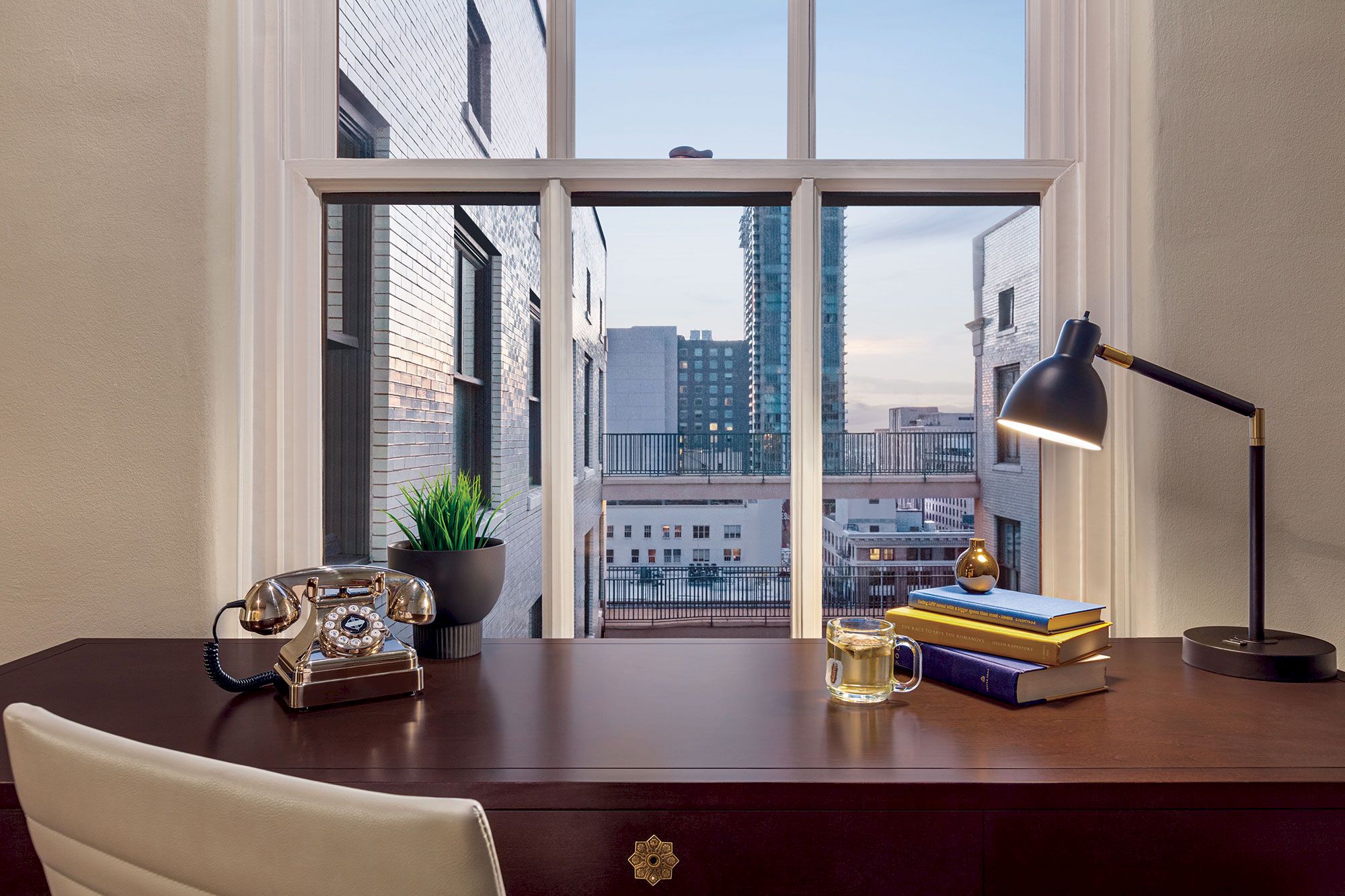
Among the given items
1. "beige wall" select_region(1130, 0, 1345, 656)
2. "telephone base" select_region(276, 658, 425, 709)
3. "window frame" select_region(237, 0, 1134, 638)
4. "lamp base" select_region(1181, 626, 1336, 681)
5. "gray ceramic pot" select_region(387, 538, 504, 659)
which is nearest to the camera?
"telephone base" select_region(276, 658, 425, 709)

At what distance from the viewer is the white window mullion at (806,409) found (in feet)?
5.62

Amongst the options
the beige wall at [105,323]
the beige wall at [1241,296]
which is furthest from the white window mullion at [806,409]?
the beige wall at [105,323]

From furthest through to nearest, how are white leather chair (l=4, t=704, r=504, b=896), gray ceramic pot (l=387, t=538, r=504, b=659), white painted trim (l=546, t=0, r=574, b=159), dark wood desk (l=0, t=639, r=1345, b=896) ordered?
white painted trim (l=546, t=0, r=574, b=159) → gray ceramic pot (l=387, t=538, r=504, b=659) → dark wood desk (l=0, t=639, r=1345, b=896) → white leather chair (l=4, t=704, r=504, b=896)

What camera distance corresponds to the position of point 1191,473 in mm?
1553

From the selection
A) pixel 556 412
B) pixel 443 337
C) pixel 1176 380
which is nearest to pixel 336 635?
pixel 556 412

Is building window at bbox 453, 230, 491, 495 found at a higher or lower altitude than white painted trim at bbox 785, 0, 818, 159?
lower

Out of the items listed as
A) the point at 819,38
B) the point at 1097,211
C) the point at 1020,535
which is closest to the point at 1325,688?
the point at 1020,535

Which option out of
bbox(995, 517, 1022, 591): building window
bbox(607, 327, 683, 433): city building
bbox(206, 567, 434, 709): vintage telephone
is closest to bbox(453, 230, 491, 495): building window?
bbox(607, 327, 683, 433): city building

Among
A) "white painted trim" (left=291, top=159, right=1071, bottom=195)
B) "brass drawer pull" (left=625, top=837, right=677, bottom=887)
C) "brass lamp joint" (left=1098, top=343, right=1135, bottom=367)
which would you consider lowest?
"brass drawer pull" (left=625, top=837, right=677, bottom=887)

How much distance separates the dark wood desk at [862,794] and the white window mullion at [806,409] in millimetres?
715

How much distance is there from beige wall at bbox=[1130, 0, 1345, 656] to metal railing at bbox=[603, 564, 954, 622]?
20.3 inches

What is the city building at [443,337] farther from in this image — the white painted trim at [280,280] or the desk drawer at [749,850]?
the desk drawer at [749,850]

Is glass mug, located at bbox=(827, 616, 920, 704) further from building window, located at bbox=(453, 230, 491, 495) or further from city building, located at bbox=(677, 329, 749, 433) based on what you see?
building window, located at bbox=(453, 230, 491, 495)

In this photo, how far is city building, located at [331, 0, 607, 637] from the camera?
176 cm
